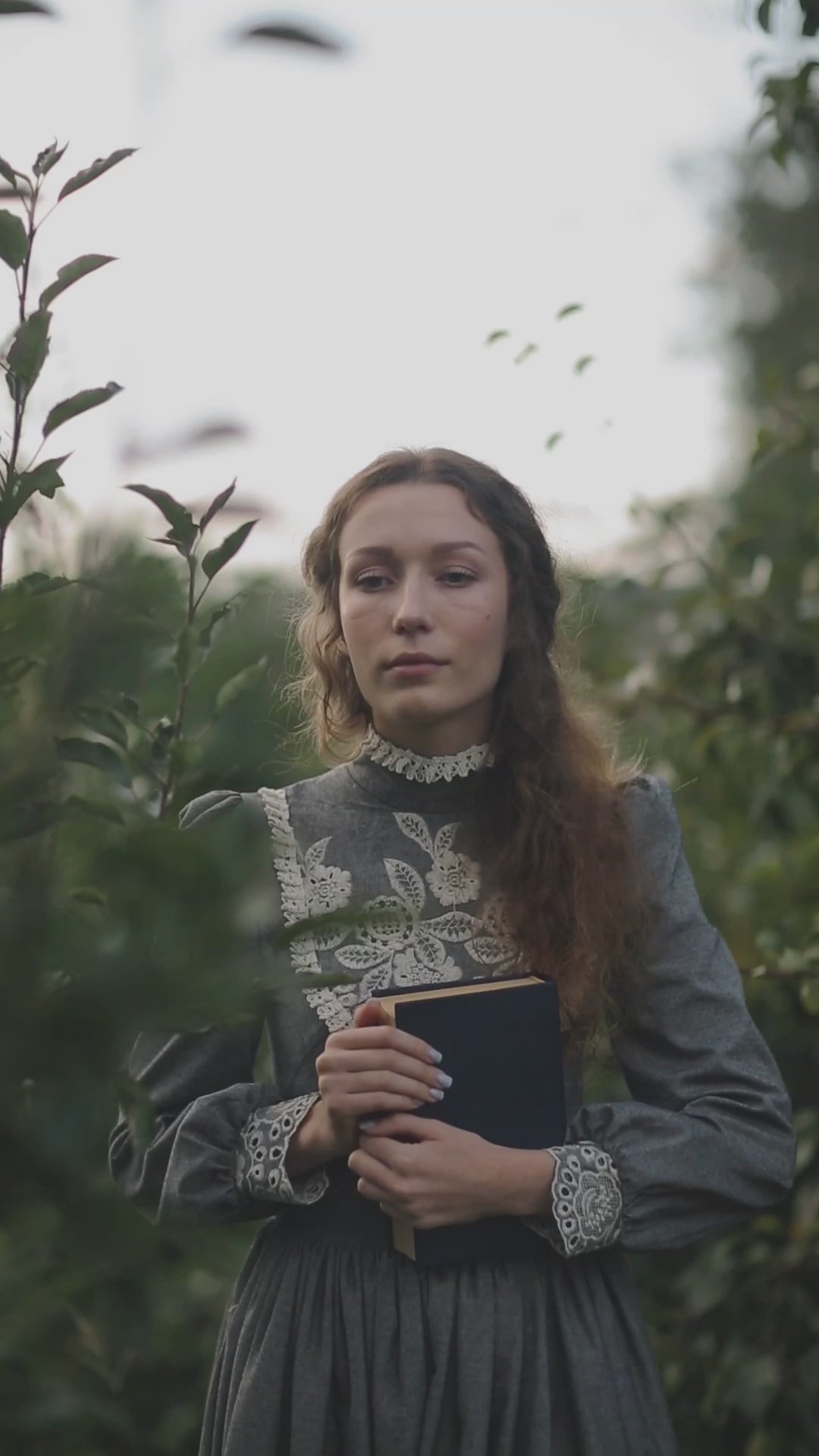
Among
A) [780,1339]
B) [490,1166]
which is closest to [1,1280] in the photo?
[490,1166]

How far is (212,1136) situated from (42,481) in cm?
93

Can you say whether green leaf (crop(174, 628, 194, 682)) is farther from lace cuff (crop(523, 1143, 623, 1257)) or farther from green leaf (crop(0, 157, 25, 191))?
lace cuff (crop(523, 1143, 623, 1257))

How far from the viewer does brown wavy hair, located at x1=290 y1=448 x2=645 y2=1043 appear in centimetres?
177

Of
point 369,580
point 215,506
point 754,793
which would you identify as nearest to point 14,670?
point 215,506

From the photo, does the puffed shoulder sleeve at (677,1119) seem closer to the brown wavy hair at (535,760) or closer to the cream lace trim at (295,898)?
the brown wavy hair at (535,760)

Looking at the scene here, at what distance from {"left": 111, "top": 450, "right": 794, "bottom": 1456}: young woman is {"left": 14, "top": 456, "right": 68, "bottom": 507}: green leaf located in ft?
2.36

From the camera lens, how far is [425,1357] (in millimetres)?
1613

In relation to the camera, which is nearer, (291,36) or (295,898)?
(291,36)

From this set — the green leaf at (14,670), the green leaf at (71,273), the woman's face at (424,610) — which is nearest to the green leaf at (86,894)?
the green leaf at (14,670)

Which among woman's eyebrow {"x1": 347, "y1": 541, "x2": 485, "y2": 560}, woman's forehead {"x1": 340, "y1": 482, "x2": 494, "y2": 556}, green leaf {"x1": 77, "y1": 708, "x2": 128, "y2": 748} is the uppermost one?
woman's forehead {"x1": 340, "y1": 482, "x2": 494, "y2": 556}

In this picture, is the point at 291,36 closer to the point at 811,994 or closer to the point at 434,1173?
the point at 434,1173

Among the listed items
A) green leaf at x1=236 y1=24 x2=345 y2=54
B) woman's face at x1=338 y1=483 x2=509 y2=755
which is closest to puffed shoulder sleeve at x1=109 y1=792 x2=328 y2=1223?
woman's face at x1=338 y1=483 x2=509 y2=755

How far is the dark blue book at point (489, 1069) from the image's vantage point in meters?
1.54

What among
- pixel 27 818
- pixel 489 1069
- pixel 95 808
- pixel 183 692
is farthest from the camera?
pixel 489 1069
